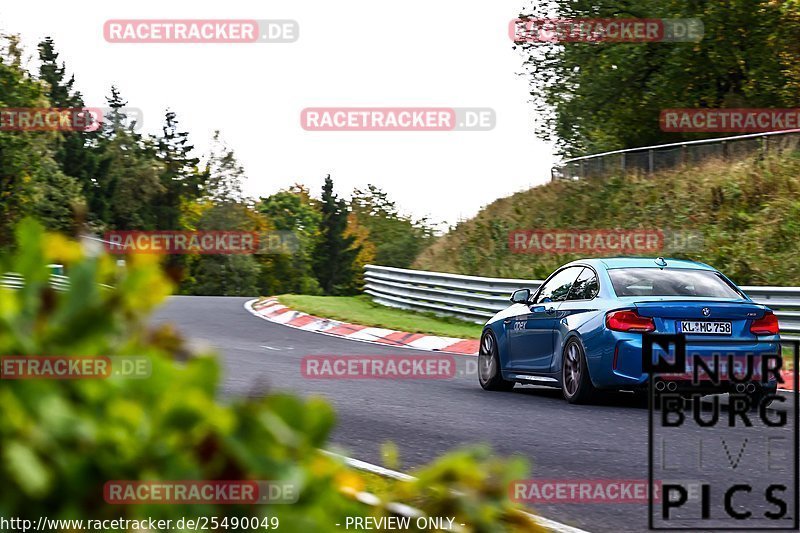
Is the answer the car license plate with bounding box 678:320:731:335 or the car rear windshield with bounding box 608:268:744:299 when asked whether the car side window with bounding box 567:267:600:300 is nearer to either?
the car rear windshield with bounding box 608:268:744:299

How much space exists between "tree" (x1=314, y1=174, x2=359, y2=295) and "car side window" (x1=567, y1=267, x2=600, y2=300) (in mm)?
119127

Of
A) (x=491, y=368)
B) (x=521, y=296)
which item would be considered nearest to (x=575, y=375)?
(x=521, y=296)

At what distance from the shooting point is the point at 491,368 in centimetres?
1338

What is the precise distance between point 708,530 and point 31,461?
488 cm

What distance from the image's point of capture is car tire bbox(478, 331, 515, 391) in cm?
1329

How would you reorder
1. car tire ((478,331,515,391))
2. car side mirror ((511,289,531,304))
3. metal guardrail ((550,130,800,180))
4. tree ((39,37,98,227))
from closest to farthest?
1. car side mirror ((511,289,531,304))
2. car tire ((478,331,515,391))
3. metal guardrail ((550,130,800,180))
4. tree ((39,37,98,227))

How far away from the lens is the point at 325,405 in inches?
69.5

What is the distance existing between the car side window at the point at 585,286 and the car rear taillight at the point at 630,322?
2.12ft

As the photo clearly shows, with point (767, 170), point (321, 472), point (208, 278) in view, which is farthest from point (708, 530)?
point (208, 278)

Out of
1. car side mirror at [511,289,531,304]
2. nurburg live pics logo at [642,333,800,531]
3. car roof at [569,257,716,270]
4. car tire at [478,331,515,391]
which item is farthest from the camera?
car tire at [478,331,515,391]

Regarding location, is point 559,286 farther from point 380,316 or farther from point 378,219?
point 378,219

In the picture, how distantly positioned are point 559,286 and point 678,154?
61.2 feet

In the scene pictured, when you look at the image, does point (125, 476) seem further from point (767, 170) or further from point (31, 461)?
point (767, 170)

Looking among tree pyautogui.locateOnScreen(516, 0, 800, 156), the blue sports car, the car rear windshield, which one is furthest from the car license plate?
tree pyautogui.locateOnScreen(516, 0, 800, 156)
